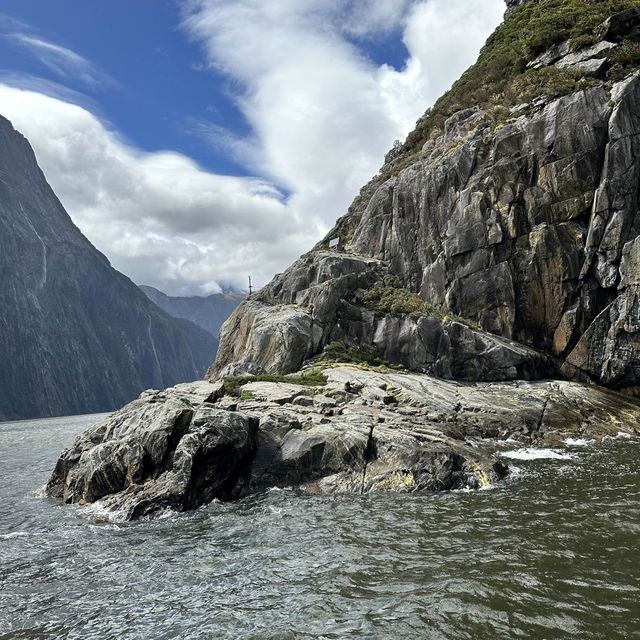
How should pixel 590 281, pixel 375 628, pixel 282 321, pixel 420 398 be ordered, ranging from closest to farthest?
1. pixel 375 628
2. pixel 420 398
3. pixel 590 281
4. pixel 282 321

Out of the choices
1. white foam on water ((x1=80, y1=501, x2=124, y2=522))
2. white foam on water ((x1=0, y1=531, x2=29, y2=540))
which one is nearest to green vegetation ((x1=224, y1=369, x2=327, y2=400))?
white foam on water ((x1=80, y1=501, x2=124, y2=522))

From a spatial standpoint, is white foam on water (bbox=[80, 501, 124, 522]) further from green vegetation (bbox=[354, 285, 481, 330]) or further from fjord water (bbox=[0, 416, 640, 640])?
green vegetation (bbox=[354, 285, 481, 330])

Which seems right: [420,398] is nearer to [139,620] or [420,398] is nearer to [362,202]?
[139,620]

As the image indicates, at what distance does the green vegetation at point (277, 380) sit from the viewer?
121ft

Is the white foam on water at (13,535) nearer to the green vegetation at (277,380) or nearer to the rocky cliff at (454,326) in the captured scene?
the rocky cliff at (454,326)

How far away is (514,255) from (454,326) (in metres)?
10.2

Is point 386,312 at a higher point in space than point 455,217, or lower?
lower

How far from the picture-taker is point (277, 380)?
128 ft

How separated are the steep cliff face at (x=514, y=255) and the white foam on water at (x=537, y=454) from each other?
49.9 feet

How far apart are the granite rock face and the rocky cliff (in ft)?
0.41

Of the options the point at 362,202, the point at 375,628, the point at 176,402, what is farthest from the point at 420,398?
the point at 362,202

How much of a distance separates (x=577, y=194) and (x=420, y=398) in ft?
89.7

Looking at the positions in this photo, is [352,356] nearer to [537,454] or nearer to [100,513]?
[537,454]

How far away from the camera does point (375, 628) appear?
35.4 ft
